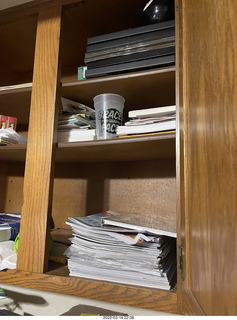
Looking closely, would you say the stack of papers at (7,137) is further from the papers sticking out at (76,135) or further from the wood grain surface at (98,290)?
the wood grain surface at (98,290)

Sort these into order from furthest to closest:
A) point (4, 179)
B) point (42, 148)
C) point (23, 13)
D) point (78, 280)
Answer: point (4, 179) < point (23, 13) < point (42, 148) < point (78, 280)

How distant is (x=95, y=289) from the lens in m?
0.83

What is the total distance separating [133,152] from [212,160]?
2.42 ft

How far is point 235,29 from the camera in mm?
315

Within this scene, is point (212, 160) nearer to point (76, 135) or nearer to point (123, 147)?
point (123, 147)

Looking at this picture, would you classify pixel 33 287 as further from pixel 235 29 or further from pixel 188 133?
pixel 235 29

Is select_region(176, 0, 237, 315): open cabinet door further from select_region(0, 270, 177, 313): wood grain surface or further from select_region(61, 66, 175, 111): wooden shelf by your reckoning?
select_region(61, 66, 175, 111): wooden shelf

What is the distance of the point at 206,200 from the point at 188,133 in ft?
0.75

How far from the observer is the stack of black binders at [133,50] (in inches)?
36.9

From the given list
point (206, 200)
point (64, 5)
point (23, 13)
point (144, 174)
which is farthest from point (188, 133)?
point (23, 13)

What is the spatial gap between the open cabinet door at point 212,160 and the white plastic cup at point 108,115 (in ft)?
1.43

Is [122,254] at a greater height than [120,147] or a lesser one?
lesser

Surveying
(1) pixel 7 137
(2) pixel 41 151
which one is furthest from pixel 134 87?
(1) pixel 7 137

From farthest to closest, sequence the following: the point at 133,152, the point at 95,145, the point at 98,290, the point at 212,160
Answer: the point at 133,152 → the point at 95,145 → the point at 98,290 → the point at 212,160
